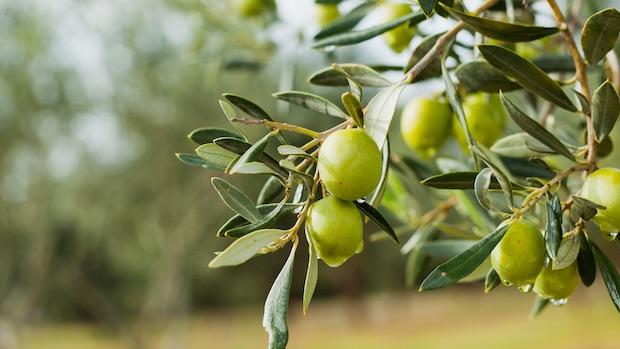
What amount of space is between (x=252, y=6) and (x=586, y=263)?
3.15 feet

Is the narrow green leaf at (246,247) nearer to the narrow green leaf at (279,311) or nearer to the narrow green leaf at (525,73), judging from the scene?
the narrow green leaf at (279,311)

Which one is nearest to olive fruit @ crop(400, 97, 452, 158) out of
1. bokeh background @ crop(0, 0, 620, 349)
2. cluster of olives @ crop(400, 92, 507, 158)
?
cluster of olives @ crop(400, 92, 507, 158)

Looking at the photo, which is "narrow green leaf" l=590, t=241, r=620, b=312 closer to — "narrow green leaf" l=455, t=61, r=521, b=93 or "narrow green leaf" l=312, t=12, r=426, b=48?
"narrow green leaf" l=455, t=61, r=521, b=93

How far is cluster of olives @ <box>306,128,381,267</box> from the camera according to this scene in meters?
0.57

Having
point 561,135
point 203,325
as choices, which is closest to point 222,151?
point 561,135

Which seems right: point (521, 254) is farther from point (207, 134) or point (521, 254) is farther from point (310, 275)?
point (207, 134)

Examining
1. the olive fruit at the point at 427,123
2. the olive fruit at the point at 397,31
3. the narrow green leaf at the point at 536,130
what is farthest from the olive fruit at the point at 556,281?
the olive fruit at the point at 397,31

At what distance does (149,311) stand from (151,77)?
5.70m

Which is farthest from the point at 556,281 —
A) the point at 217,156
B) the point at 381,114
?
the point at 217,156

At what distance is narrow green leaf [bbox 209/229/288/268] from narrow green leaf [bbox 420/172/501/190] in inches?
5.9

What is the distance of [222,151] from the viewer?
0.65 m

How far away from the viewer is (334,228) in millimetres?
584

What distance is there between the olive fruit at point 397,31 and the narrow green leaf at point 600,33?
0.32 metres

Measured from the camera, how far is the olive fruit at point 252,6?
56.9 inches
